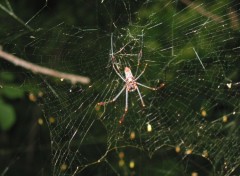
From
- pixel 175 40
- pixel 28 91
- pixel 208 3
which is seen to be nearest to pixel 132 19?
pixel 175 40

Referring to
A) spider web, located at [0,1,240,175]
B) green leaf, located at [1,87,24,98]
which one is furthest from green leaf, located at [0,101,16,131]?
spider web, located at [0,1,240,175]

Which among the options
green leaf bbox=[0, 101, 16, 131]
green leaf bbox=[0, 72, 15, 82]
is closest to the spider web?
green leaf bbox=[0, 72, 15, 82]

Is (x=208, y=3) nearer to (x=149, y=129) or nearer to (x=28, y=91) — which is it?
(x=149, y=129)

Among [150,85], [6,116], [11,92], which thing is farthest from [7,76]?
[150,85]

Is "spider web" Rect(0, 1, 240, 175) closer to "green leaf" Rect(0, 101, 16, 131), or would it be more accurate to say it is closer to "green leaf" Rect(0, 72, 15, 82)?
"green leaf" Rect(0, 72, 15, 82)

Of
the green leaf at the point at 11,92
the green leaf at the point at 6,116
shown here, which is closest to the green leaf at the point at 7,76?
the green leaf at the point at 11,92

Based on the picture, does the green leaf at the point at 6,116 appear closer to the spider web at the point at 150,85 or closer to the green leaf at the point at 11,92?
the green leaf at the point at 11,92

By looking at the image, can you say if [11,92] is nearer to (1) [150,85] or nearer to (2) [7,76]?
(2) [7,76]

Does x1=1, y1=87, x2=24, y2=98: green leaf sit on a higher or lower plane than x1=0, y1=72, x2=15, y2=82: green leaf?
lower

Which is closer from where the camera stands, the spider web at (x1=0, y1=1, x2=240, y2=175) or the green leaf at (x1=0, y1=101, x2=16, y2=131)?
the spider web at (x1=0, y1=1, x2=240, y2=175)
